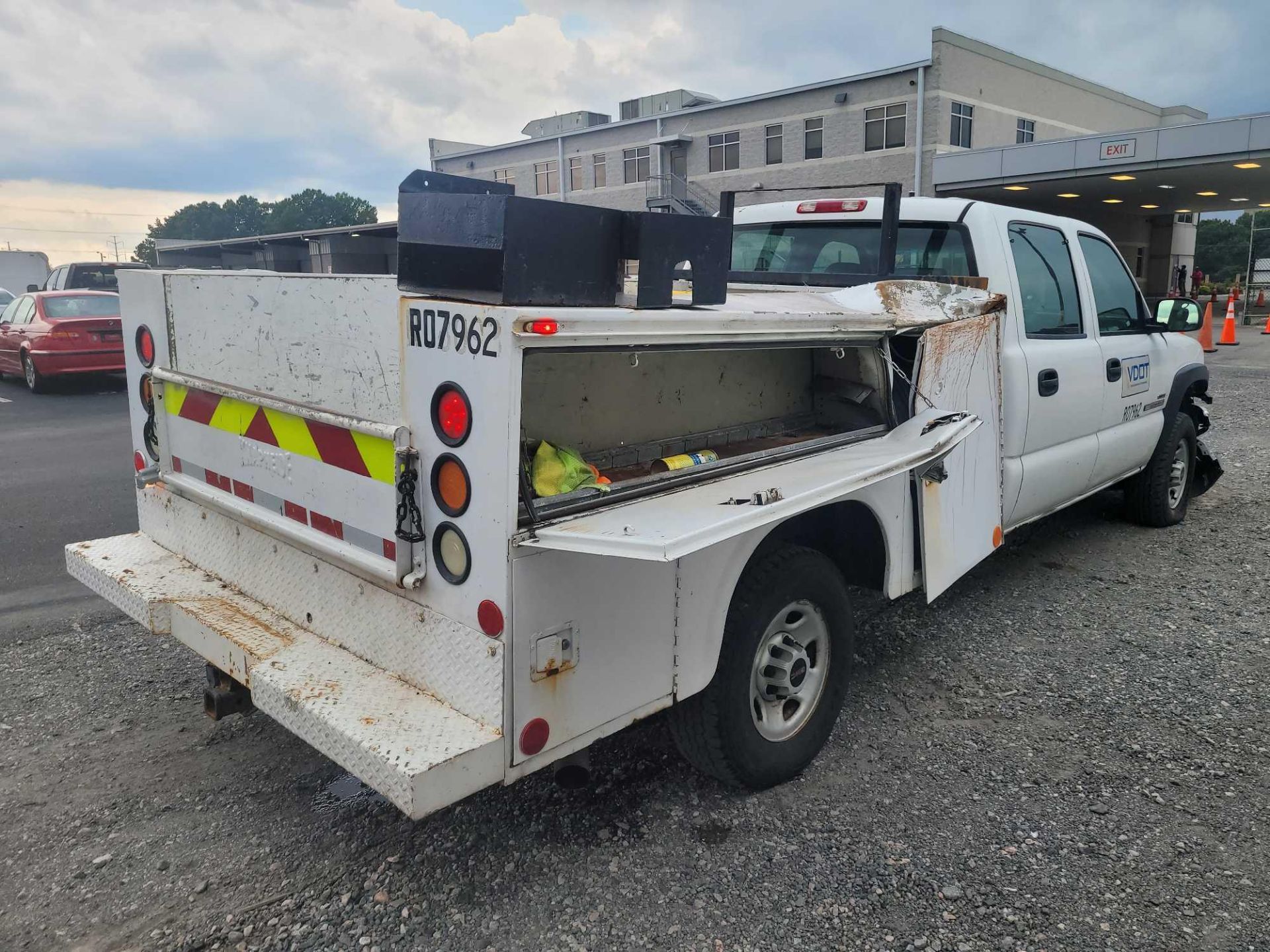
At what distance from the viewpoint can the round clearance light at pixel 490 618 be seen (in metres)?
2.30

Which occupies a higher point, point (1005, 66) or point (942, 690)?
point (1005, 66)

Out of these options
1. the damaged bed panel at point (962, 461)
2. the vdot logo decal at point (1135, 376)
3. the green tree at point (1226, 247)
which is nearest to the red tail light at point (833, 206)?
the damaged bed panel at point (962, 461)

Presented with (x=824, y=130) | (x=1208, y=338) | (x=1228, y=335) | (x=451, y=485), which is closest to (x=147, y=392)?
(x=451, y=485)

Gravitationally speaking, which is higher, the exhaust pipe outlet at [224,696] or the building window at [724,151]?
the building window at [724,151]

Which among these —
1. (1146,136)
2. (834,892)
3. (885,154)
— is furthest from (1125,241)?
(834,892)

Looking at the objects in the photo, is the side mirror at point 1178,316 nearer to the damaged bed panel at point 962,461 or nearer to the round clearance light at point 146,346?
the damaged bed panel at point 962,461

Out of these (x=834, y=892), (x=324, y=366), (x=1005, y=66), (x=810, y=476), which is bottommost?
(x=834, y=892)

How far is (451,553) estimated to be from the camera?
95.7 inches

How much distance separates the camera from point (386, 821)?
2967 mm

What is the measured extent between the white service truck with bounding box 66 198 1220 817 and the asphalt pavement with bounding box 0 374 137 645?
1.69m

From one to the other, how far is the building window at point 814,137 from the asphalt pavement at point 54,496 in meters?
32.0

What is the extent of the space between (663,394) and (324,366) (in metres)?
1.33

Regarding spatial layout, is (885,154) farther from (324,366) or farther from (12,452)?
(324,366)

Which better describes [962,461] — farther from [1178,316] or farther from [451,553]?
[1178,316]
